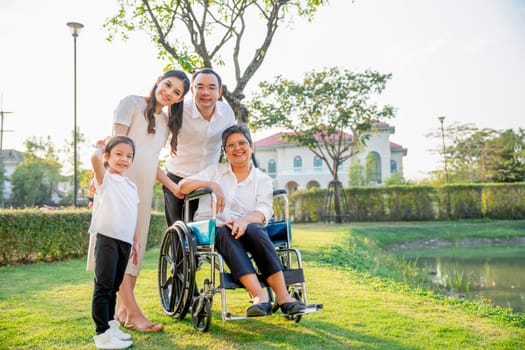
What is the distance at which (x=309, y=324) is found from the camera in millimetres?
2816

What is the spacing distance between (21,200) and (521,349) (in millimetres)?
29872

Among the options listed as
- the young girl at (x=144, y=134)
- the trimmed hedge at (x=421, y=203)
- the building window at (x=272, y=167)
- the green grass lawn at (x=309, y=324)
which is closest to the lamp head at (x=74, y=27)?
the green grass lawn at (x=309, y=324)

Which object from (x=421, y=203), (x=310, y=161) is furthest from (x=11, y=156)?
(x=421, y=203)

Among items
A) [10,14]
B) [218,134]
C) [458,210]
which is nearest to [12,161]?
[458,210]

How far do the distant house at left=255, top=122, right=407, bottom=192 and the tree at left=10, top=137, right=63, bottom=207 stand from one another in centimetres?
1304

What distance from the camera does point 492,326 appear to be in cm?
290

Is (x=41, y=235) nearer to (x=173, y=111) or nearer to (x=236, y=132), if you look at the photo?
(x=173, y=111)

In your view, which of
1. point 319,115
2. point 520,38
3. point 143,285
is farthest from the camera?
point 319,115

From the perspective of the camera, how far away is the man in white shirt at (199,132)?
2967 mm

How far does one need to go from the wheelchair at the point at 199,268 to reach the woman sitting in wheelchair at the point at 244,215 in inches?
2.8

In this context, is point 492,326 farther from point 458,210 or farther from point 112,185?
point 458,210

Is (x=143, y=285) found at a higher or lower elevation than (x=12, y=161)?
lower

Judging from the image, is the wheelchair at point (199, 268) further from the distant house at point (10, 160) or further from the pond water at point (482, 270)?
the distant house at point (10, 160)

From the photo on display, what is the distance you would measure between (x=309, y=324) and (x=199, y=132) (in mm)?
1429
